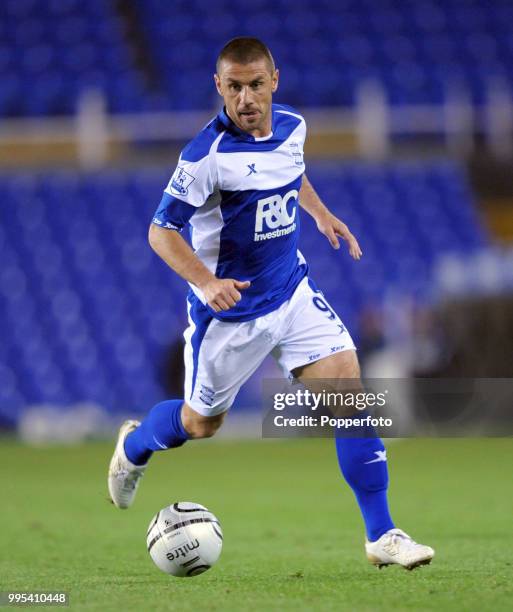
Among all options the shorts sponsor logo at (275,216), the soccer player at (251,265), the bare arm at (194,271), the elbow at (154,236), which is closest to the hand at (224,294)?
the bare arm at (194,271)

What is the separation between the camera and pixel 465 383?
15086 mm

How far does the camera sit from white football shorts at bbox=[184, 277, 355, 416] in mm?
5902

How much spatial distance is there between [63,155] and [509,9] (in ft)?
25.8

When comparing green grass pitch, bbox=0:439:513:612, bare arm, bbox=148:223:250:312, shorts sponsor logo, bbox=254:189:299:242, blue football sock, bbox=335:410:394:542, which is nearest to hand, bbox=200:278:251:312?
bare arm, bbox=148:223:250:312

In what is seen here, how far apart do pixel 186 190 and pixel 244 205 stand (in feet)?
1.06

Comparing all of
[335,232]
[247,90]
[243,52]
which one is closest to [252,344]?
[335,232]

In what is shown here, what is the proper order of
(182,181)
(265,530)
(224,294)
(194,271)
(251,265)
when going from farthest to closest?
(265,530), (251,265), (182,181), (194,271), (224,294)

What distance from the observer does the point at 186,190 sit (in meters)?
5.53

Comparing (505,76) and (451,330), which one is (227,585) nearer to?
(451,330)

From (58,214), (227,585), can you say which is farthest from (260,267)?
(58,214)

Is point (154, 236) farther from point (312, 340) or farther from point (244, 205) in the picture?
point (312, 340)

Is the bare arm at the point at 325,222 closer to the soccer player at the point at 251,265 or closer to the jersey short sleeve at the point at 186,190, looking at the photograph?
the soccer player at the point at 251,265

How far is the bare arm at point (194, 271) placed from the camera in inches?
203

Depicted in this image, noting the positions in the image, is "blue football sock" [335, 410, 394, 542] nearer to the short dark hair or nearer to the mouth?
the mouth
